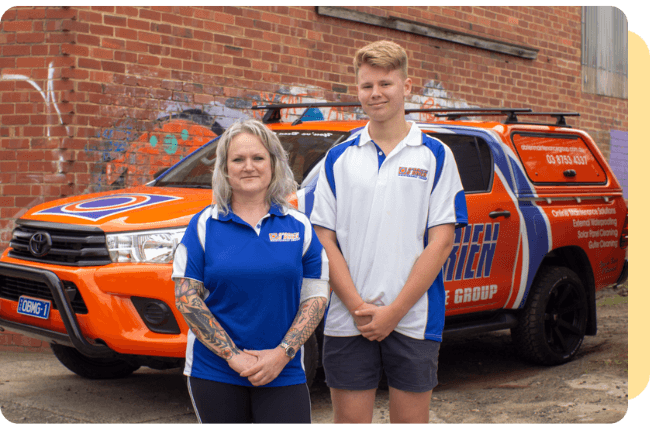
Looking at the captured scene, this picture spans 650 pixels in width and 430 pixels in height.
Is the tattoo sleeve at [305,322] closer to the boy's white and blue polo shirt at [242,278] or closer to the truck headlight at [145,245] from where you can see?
the boy's white and blue polo shirt at [242,278]

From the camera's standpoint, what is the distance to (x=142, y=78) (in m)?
7.36

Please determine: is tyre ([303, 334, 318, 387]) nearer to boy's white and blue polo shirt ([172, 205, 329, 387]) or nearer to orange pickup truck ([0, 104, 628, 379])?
orange pickup truck ([0, 104, 628, 379])

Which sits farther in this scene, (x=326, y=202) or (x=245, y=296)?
(x=326, y=202)

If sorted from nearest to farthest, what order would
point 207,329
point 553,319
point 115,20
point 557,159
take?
point 207,329 → point 553,319 → point 557,159 → point 115,20

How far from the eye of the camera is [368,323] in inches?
108

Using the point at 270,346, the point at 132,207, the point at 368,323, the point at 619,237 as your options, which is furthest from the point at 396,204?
the point at 619,237

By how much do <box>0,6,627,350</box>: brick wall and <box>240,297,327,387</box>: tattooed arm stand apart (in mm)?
4932

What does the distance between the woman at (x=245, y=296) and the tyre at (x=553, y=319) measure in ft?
12.5

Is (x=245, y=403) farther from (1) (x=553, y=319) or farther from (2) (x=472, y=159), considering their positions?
(1) (x=553, y=319)

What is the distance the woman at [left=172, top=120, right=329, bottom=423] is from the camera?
241cm

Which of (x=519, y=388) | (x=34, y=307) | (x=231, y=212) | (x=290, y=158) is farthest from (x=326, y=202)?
(x=519, y=388)

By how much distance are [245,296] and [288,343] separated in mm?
220

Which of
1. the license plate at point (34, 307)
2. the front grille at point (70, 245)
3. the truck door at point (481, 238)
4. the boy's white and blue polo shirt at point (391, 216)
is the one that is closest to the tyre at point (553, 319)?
the truck door at point (481, 238)

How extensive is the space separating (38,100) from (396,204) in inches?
203
